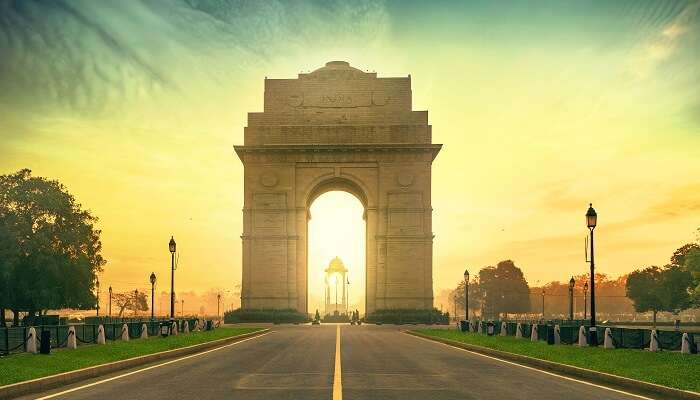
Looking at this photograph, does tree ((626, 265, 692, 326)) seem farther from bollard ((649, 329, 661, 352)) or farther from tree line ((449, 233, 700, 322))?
bollard ((649, 329, 661, 352))

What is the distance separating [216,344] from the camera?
36.7 meters

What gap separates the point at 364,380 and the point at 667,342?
1680cm

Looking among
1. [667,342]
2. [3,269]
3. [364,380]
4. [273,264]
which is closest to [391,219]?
[273,264]

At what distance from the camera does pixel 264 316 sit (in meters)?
71.1

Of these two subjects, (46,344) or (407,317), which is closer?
(46,344)

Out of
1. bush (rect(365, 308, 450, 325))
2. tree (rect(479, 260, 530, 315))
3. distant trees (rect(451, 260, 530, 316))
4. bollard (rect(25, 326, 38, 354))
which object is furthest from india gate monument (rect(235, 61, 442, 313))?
tree (rect(479, 260, 530, 315))

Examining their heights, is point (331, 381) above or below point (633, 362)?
above

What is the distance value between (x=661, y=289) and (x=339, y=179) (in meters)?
60.7

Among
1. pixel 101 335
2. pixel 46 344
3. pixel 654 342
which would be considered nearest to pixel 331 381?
pixel 46 344

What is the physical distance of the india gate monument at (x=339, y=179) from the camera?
74.4 meters

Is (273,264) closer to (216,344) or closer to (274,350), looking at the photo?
(216,344)

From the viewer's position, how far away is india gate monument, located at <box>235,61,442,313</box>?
74.4 metres

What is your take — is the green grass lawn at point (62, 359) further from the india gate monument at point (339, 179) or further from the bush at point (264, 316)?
the india gate monument at point (339, 179)

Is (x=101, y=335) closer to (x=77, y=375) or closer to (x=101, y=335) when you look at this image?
(x=101, y=335)
